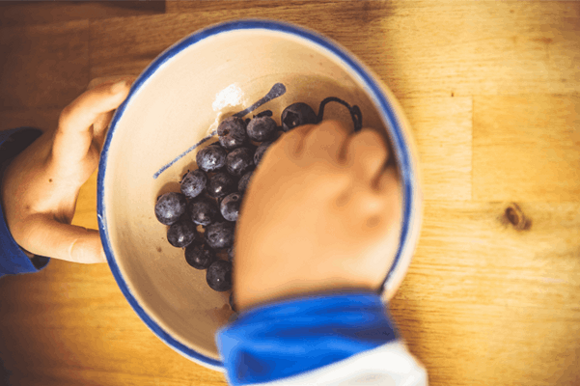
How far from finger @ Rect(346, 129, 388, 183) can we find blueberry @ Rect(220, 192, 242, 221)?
19 centimetres

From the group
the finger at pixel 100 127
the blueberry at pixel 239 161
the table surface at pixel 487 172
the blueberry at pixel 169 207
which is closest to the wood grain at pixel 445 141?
the table surface at pixel 487 172

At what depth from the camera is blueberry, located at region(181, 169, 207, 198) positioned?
0.49 metres

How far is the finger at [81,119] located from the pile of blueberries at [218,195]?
13cm

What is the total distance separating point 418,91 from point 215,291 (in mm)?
383

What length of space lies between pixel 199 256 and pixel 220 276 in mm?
43

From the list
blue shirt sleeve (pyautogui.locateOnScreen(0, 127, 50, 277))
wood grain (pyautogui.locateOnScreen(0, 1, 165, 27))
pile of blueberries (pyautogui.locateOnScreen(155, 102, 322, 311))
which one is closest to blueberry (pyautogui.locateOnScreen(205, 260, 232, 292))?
pile of blueberries (pyautogui.locateOnScreen(155, 102, 322, 311))

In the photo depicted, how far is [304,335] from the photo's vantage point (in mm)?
292

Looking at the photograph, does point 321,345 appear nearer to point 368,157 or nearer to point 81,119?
point 368,157

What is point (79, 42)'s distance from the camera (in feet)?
2.03

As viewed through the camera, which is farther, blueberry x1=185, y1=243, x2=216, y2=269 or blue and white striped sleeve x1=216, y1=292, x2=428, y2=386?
blueberry x1=185, y1=243, x2=216, y2=269

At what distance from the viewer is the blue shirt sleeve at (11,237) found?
1.95 feet

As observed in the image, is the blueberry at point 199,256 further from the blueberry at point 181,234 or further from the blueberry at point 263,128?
the blueberry at point 263,128

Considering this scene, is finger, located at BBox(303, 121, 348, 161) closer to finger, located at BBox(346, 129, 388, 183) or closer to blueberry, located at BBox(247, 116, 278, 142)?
finger, located at BBox(346, 129, 388, 183)

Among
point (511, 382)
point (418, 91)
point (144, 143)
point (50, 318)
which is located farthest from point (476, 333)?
point (50, 318)
